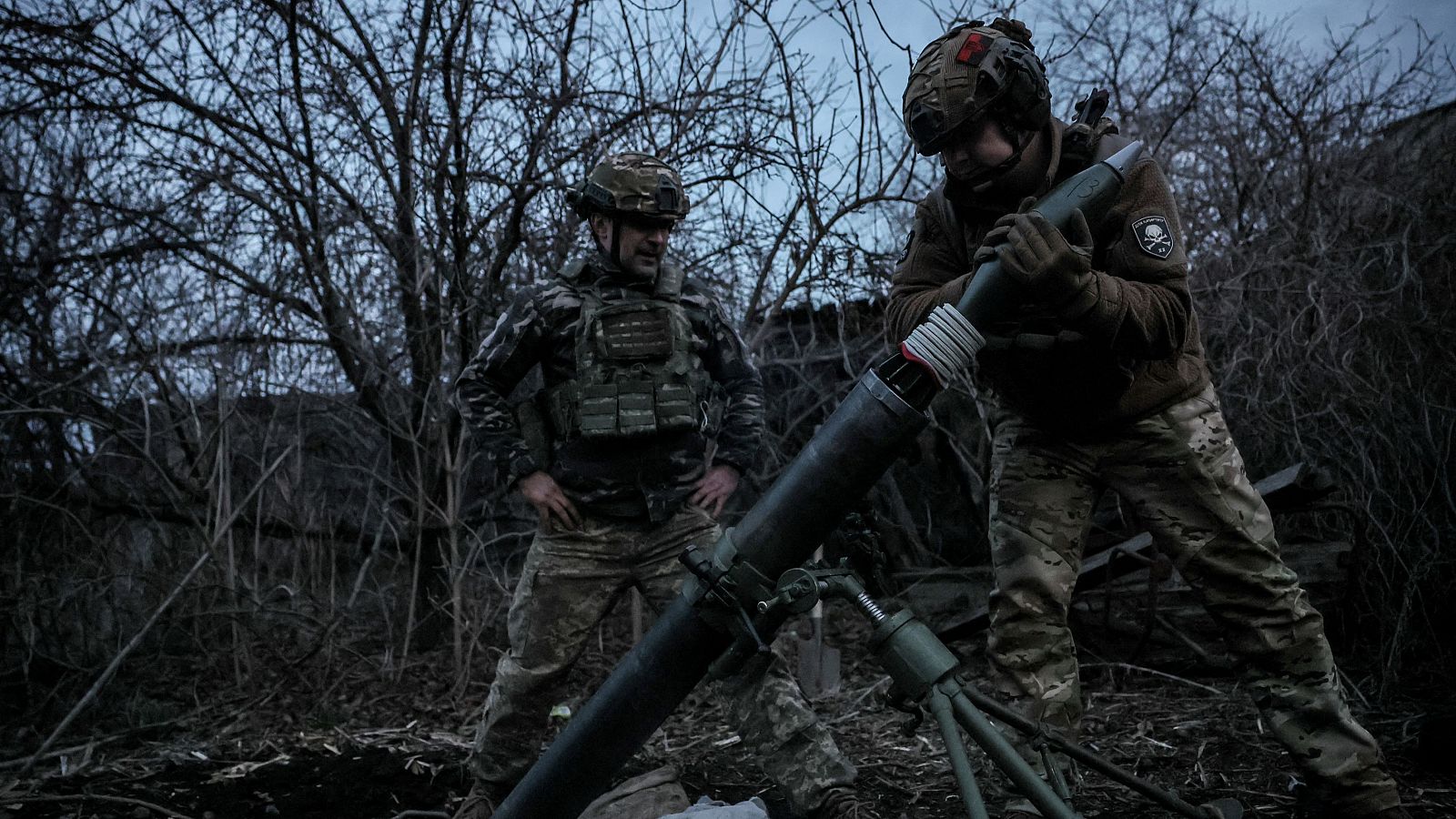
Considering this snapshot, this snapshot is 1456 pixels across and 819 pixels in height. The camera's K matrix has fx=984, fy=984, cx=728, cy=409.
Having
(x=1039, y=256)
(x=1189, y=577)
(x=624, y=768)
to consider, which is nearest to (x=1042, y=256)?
(x=1039, y=256)

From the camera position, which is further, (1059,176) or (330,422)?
(330,422)

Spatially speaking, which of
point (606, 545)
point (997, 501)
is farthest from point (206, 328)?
point (997, 501)

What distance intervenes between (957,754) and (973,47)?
1599mm

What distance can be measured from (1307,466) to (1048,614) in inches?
93.8

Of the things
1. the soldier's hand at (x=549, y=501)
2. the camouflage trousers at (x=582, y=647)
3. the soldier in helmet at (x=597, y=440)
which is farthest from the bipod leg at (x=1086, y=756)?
the soldier's hand at (x=549, y=501)

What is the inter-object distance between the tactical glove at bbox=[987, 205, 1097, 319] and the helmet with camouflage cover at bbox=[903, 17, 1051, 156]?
45 cm

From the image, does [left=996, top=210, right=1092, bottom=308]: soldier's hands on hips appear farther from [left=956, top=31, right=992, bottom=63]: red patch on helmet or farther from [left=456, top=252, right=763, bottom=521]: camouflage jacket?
[left=456, top=252, right=763, bottom=521]: camouflage jacket

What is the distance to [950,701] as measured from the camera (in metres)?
1.75

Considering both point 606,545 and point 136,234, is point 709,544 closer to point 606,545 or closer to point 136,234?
point 606,545

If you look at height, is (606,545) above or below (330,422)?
below

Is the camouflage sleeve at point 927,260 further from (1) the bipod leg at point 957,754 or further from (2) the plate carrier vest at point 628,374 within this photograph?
(1) the bipod leg at point 957,754

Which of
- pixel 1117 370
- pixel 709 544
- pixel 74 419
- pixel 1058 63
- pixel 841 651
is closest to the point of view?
pixel 1117 370

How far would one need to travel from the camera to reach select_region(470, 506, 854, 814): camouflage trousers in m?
3.05

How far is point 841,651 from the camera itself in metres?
5.84
